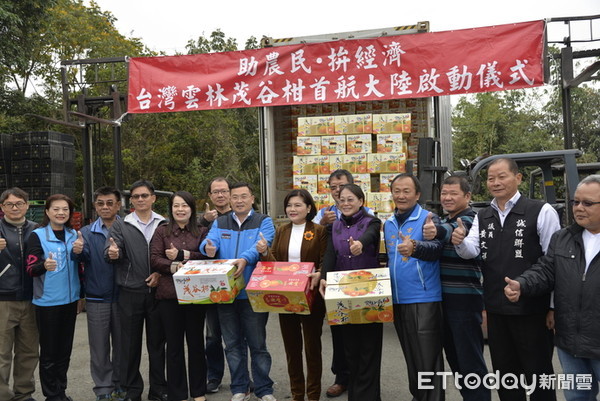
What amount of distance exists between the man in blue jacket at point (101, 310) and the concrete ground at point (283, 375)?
331mm

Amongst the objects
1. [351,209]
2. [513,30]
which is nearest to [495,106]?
[513,30]

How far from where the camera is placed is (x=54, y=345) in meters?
4.21

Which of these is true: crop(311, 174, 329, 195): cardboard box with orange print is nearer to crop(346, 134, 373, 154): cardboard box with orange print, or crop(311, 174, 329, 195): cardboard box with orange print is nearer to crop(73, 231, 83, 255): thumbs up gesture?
crop(346, 134, 373, 154): cardboard box with orange print

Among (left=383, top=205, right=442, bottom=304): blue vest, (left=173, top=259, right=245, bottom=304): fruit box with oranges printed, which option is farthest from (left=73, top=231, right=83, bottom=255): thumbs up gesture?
(left=383, top=205, right=442, bottom=304): blue vest

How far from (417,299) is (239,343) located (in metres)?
1.55

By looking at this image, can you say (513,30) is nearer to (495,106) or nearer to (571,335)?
(571,335)

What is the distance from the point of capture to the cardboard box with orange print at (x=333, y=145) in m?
6.92

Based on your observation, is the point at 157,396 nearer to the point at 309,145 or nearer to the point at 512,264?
the point at 512,264

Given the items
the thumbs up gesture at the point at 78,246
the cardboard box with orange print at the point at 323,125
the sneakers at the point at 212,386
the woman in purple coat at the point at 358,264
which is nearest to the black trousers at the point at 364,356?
the woman in purple coat at the point at 358,264

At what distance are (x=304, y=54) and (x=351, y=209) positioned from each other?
12.7ft

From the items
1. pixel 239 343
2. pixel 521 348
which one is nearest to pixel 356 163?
pixel 239 343

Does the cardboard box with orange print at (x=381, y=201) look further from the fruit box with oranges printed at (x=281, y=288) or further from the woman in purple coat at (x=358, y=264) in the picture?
the fruit box with oranges printed at (x=281, y=288)

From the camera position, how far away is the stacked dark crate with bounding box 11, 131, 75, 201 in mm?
10797

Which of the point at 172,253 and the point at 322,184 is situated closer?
the point at 172,253
